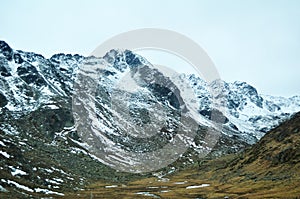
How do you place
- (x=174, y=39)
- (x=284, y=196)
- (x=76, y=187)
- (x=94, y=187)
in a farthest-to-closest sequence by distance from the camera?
(x=174, y=39), (x=94, y=187), (x=76, y=187), (x=284, y=196)

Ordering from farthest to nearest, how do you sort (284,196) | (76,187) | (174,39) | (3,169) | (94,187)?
(174,39) → (94,187) → (76,187) → (3,169) → (284,196)

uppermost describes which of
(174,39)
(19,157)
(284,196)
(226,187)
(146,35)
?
(146,35)

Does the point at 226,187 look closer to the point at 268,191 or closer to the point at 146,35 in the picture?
the point at 268,191

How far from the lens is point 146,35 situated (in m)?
180

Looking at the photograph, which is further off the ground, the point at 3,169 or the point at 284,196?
the point at 3,169

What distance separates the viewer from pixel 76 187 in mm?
137875

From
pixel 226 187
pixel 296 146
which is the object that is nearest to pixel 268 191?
pixel 226 187

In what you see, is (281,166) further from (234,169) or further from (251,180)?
(234,169)

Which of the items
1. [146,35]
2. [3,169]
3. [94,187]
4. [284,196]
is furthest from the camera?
[146,35]

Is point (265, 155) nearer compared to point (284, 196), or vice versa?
point (284, 196)

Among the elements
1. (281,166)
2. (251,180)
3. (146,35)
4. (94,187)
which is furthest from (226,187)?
(146,35)

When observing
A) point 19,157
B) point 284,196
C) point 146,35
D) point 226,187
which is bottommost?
A: point 284,196

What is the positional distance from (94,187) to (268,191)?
71.9 meters

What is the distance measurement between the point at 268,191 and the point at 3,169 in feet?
256
